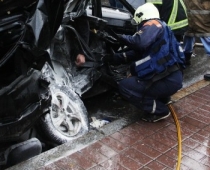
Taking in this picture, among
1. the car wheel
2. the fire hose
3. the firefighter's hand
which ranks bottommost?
the fire hose

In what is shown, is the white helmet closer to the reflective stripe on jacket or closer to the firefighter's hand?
the firefighter's hand

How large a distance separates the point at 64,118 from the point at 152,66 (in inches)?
47.8

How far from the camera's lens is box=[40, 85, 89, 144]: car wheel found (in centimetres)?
393

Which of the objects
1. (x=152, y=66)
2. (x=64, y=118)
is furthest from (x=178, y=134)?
(x=64, y=118)

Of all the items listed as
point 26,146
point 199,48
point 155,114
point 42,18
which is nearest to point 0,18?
point 42,18

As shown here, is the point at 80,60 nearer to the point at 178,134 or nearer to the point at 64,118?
the point at 64,118

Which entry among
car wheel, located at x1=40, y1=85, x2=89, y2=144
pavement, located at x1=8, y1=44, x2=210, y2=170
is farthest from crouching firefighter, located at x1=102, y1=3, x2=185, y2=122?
car wheel, located at x1=40, y1=85, x2=89, y2=144

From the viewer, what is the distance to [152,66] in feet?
13.6

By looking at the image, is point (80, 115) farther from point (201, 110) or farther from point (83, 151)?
point (201, 110)

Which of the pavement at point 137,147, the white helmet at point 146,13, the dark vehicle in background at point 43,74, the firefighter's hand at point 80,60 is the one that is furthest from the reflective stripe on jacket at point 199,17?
the firefighter's hand at point 80,60

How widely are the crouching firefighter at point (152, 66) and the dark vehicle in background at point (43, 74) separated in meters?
0.69

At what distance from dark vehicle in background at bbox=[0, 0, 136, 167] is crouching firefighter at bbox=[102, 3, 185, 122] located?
0.69m

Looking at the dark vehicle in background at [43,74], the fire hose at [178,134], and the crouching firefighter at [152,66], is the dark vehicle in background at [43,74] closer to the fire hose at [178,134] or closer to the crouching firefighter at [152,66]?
the crouching firefighter at [152,66]

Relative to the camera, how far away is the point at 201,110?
182 inches
